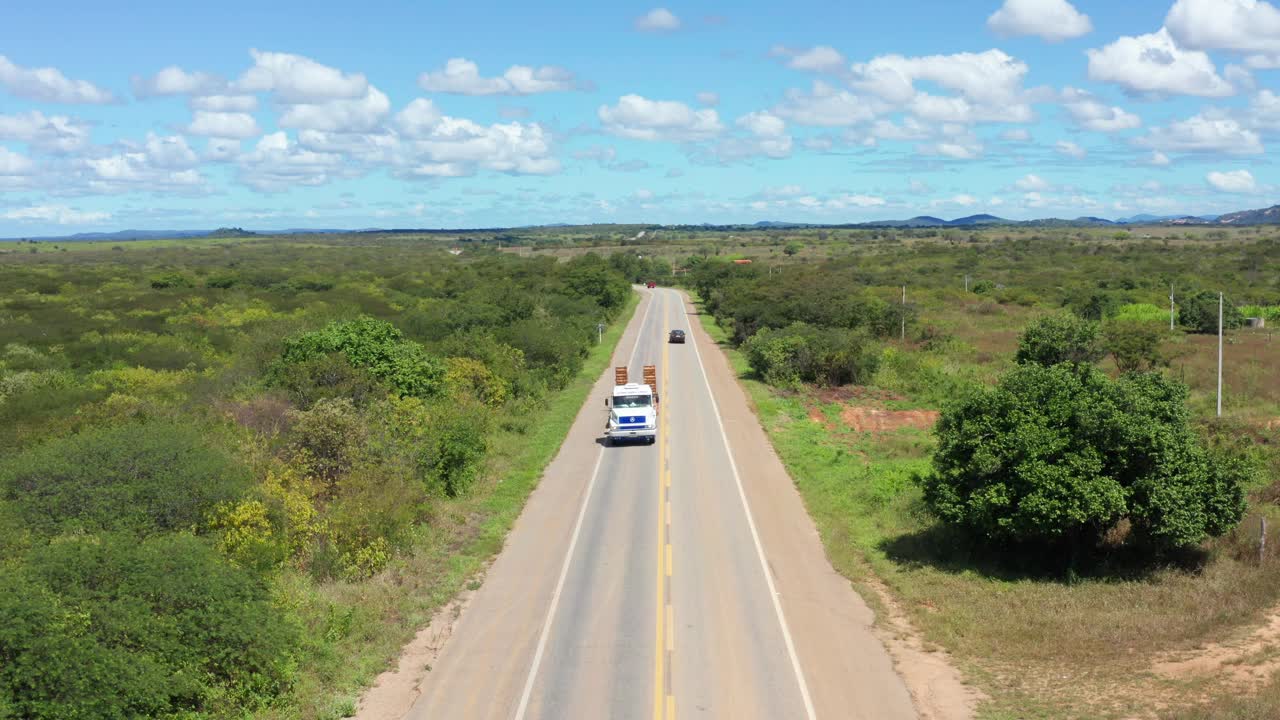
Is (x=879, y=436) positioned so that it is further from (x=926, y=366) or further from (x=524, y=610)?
(x=524, y=610)

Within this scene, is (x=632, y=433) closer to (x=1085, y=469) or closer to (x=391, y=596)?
(x=391, y=596)

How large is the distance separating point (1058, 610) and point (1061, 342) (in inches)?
1292

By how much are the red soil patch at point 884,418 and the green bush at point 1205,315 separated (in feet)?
126

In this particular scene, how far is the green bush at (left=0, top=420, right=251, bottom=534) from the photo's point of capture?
65.6 ft

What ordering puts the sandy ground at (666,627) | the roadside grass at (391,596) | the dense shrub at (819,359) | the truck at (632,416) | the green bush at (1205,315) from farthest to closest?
the green bush at (1205,315)
the dense shrub at (819,359)
the truck at (632,416)
the roadside grass at (391,596)
the sandy ground at (666,627)

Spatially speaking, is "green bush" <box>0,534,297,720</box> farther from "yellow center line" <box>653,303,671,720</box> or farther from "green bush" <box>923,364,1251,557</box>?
"green bush" <box>923,364,1251,557</box>

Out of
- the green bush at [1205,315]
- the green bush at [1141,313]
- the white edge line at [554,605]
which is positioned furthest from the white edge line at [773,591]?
the green bush at [1141,313]

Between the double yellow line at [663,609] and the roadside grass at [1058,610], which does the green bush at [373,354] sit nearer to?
the double yellow line at [663,609]

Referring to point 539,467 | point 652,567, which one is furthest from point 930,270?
point 652,567

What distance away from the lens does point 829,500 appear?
29.7 m

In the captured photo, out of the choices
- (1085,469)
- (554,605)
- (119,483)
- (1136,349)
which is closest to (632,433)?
(554,605)

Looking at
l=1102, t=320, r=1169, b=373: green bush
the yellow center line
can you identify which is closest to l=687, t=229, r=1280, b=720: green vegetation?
the yellow center line

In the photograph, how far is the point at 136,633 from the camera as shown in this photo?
14648 millimetres

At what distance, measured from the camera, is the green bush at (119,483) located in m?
20.0
